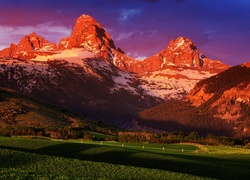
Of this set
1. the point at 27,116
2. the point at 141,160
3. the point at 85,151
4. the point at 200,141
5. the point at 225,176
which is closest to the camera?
the point at 225,176

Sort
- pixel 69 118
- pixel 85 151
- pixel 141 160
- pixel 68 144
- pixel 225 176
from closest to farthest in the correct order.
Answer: pixel 225 176 → pixel 141 160 → pixel 85 151 → pixel 68 144 → pixel 69 118

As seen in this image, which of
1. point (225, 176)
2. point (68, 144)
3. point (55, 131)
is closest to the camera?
point (225, 176)

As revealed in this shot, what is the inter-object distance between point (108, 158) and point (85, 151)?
5.86m

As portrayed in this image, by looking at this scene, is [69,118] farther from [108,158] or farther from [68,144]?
[108,158]

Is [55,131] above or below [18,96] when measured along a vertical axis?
below

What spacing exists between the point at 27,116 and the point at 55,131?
2795 centimetres

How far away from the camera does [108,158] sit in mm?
56875

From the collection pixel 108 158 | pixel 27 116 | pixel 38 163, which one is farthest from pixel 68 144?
pixel 27 116

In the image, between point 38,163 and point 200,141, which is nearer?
point 38,163

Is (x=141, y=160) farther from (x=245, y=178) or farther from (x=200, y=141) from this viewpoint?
(x=200, y=141)

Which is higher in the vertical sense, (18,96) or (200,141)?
(18,96)

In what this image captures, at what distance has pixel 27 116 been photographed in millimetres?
130125

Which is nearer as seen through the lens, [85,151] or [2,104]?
[85,151]

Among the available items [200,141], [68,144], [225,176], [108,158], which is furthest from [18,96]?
[225,176]
